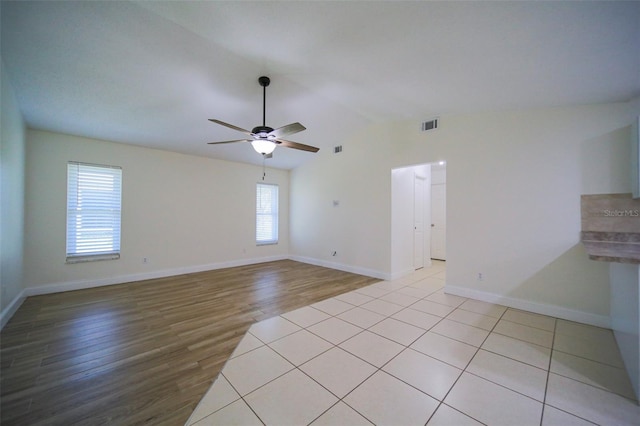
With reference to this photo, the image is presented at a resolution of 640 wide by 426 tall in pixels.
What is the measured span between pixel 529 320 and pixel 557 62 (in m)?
3.01

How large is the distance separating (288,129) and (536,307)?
417 cm

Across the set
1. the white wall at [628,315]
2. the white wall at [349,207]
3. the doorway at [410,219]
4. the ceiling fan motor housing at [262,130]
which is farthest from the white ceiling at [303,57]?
the white wall at [628,315]

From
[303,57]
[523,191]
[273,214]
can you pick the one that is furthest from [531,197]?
[273,214]

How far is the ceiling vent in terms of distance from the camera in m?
4.23

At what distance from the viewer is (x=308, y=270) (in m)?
5.86

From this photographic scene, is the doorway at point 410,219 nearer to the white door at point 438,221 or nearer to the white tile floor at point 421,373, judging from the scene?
the white door at point 438,221

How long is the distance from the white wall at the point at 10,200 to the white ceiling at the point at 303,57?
0.30 m

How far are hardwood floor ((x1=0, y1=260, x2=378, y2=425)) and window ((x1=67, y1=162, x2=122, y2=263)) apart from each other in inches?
28.5

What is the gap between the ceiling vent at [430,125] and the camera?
167 inches

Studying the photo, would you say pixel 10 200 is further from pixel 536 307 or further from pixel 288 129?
pixel 536 307

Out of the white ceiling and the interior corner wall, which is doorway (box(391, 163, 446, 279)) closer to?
the interior corner wall

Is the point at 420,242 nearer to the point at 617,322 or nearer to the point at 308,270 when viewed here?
the point at 308,270

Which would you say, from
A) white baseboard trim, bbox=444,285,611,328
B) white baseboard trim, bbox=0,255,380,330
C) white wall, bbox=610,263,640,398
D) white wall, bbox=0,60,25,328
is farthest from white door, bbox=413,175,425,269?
white wall, bbox=0,60,25,328

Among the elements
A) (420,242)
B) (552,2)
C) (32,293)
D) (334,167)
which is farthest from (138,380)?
(420,242)
